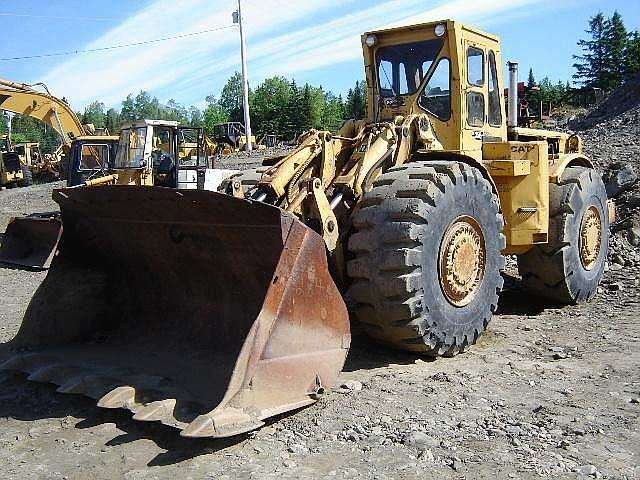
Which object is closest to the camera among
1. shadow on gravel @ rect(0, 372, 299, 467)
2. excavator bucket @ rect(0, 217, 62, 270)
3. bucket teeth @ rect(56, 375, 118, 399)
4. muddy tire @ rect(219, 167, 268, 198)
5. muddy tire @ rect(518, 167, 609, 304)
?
shadow on gravel @ rect(0, 372, 299, 467)

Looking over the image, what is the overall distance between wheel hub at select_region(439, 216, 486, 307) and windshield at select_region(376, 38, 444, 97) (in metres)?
1.73

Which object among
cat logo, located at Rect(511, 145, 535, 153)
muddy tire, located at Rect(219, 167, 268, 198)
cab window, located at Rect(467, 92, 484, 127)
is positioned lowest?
muddy tire, located at Rect(219, 167, 268, 198)

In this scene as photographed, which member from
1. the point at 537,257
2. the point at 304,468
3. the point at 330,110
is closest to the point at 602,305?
the point at 537,257

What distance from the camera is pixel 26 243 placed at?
10922 mm

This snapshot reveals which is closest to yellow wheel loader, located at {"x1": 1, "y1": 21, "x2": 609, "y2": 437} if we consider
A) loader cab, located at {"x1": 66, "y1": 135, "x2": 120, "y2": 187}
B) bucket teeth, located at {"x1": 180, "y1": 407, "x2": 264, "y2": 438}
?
bucket teeth, located at {"x1": 180, "y1": 407, "x2": 264, "y2": 438}

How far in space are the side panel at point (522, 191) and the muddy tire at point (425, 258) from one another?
47.9 inches

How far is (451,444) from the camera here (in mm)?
3969

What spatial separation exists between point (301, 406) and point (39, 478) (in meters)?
1.46

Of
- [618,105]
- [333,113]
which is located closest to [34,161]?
[618,105]

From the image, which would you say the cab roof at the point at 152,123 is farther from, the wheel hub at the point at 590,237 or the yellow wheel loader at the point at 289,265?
the wheel hub at the point at 590,237

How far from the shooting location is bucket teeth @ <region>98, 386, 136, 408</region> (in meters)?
4.33

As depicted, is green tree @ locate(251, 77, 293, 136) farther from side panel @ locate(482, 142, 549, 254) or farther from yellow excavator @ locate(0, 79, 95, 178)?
side panel @ locate(482, 142, 549, 254)

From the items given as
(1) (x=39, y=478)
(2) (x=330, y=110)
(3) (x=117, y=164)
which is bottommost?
(1) (x=39, y=478)

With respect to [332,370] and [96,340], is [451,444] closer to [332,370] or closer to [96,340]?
[332,370]
